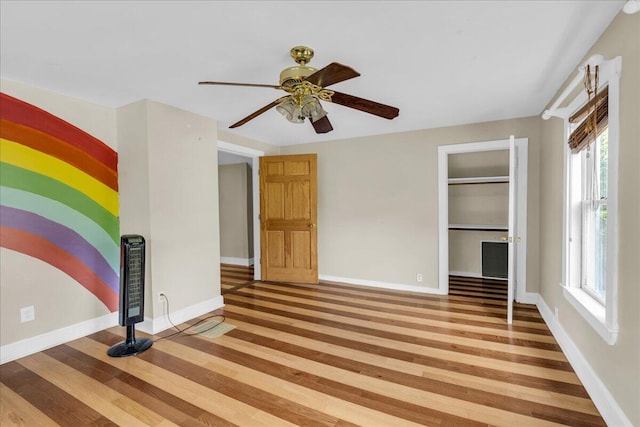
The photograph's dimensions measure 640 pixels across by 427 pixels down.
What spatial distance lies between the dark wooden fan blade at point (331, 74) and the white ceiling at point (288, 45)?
31cm

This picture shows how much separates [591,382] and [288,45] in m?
2.89

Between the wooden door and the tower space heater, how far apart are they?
2.22m

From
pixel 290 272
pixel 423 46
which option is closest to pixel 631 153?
pixel 423 46

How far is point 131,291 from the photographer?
8.65ft

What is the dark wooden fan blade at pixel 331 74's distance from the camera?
155 cm

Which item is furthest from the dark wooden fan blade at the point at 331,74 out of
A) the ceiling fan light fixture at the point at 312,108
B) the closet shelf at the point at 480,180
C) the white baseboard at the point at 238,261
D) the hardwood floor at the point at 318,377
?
the white baseboard at the point at 238,261

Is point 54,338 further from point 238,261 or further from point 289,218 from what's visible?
point 238,261

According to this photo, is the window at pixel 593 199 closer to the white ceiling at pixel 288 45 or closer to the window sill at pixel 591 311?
the window sill at pixel 591 311

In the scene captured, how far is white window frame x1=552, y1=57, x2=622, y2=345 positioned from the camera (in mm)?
1628

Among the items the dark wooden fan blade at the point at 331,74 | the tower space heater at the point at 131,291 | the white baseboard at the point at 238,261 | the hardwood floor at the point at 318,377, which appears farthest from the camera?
the white baseboard at the point at 238,261

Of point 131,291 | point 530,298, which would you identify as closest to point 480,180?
point 530,298

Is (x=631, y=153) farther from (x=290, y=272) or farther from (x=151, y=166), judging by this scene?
(x=290, y=272)

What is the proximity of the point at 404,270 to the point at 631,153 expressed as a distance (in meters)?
3.02

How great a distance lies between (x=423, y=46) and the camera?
1979 millimetres
